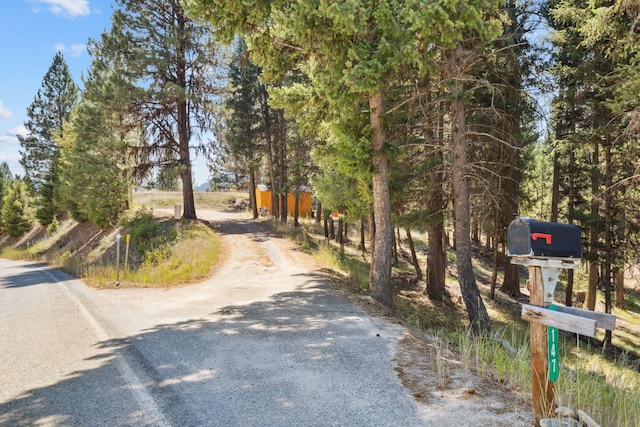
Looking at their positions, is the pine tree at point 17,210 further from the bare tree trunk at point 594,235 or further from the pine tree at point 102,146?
the bare tree trunk at point 594,235

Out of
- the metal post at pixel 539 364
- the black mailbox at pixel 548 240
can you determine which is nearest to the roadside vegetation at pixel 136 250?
the metal post at pixel 539 364

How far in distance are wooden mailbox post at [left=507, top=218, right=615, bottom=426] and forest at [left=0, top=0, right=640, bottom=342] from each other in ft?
17.4

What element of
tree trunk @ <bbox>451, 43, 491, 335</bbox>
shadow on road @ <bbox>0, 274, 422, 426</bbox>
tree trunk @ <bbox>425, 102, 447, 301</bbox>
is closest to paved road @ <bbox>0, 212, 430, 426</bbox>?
shadow on road @ <bbox>0, 274, 422, 426</bbox>

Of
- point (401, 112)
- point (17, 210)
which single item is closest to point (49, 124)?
point (17, 210)

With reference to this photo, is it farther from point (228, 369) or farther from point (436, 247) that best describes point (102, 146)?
point (228, 369)

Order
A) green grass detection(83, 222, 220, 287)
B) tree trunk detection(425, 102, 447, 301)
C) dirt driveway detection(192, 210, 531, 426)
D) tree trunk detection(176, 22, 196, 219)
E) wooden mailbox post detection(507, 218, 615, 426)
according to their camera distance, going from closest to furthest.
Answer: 1. wooden mailbox post detection(507, 218, 615, 426)
2. dirt driveway detection(192, 210, 531, 426)
3. green grass detection(83, 222, 220, 287)
4. tree trunk detection(425, 102, 447, 301)
5. tree trunk detection(176, 22, 196, 219)

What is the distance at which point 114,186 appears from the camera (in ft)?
86.1

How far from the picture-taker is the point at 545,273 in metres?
3.10

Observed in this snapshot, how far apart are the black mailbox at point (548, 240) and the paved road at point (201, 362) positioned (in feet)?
6.19

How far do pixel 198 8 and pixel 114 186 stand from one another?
21.4 metres

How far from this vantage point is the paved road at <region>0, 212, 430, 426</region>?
383 cm

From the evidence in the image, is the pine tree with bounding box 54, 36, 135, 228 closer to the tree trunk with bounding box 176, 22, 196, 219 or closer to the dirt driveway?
the tree trunk with bounding box 176, 22, 196, 219

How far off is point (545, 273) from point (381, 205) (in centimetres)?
647

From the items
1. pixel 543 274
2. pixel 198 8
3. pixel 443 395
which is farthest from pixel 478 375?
pixel 198 8
